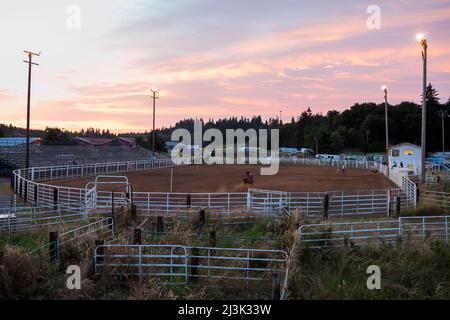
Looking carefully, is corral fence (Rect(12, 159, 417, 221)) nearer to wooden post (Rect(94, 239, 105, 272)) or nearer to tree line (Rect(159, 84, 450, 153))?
wooden post (Rect(94, 239, 105, 272))

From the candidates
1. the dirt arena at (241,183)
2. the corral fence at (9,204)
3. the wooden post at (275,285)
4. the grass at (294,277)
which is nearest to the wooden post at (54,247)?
the grass at (294,277)

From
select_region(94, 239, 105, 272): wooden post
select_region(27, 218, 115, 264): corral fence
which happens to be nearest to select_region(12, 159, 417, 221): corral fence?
select_region(27, 218, 115, 264): corral fence

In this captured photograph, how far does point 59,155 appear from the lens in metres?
50.8

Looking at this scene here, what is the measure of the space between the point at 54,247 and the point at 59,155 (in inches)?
1761

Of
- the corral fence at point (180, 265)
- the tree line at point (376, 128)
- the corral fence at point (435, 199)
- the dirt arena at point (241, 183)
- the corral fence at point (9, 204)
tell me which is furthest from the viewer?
the tree line at point (376, 128)

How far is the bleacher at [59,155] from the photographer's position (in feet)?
139

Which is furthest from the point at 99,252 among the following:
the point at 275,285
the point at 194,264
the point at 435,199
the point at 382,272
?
the point at 435,199


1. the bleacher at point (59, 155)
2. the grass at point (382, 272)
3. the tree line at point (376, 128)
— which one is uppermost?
the tree line at point (376, 128)

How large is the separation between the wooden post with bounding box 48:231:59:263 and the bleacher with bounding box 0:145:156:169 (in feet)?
116

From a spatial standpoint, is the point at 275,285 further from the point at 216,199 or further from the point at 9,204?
the point at 216,199

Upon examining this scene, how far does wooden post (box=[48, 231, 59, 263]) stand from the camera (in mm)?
9180

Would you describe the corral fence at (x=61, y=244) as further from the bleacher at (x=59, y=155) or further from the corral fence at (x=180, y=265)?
the bleacher at (x=59, y=155)

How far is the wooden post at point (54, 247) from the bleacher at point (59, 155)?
3549 cm
